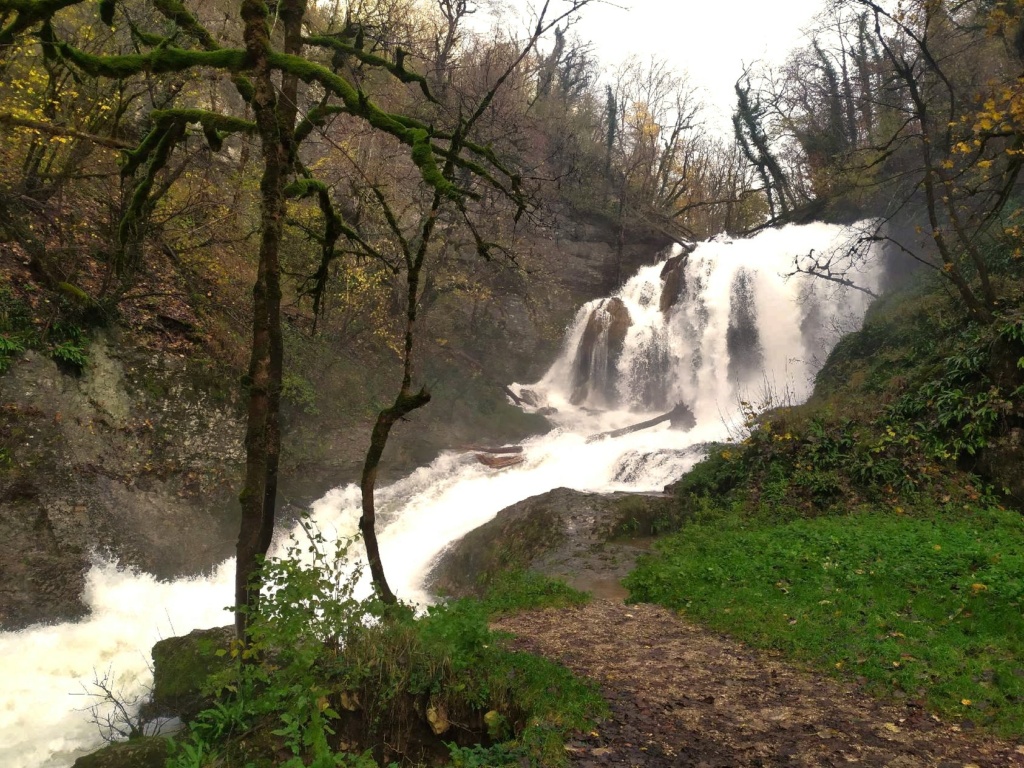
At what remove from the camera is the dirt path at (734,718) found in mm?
3781

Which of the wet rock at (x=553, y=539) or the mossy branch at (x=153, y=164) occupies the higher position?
the mossy branch at (x=153, y=164)

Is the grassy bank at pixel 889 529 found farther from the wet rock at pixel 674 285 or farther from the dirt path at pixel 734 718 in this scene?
the wet rock at pixel 674 285

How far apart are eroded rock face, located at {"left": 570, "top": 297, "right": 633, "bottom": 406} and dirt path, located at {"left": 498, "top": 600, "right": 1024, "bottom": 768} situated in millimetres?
18552

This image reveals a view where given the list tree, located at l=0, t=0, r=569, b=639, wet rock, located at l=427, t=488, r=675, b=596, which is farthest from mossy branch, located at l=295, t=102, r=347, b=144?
wet rock, located at l=427, t=488, r=675, b=596

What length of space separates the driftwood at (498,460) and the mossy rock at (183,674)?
34.6ft

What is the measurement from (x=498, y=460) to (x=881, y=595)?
11488 mm

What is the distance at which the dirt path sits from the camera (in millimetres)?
3781

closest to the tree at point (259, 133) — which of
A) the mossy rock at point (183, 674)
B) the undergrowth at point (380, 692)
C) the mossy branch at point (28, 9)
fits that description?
the mossy branch at point (28, 9)

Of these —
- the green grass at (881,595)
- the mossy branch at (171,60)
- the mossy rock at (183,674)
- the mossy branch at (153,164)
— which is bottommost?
the green grass at (881,595)

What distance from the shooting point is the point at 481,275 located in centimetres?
2212

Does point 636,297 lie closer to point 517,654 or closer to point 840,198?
point 840,198

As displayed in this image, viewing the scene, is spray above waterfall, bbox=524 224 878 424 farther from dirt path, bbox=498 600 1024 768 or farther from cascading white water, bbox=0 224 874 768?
dirt path, bbox=498 600 1024 768

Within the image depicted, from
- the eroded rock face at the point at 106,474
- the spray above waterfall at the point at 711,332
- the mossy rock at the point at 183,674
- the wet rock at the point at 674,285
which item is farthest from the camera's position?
the wet rock at the point at 674,285

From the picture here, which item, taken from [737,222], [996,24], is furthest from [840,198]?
[996,24]
